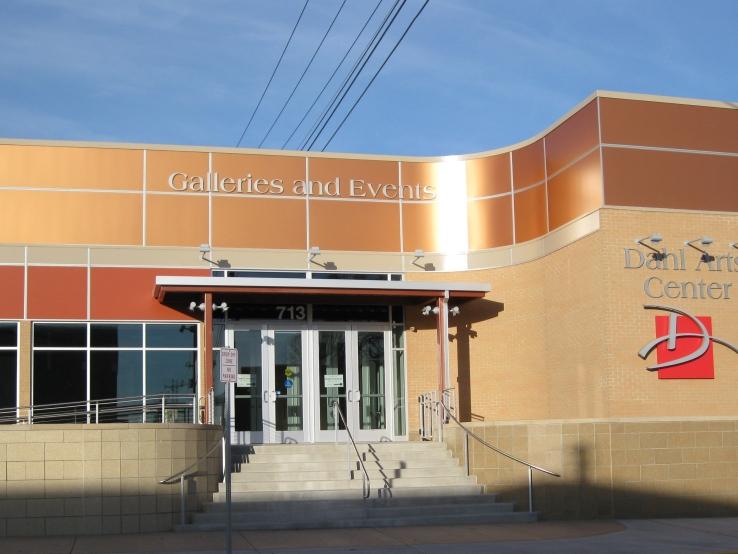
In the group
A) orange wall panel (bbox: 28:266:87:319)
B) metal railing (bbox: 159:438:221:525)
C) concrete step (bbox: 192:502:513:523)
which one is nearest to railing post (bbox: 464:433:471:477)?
concrete step (bbox: 192:502:513:523)

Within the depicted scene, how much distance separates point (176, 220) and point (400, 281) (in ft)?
17.6

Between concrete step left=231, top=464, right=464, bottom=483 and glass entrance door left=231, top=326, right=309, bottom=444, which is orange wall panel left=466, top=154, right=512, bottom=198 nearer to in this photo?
glass entrance door left=231, top=326, right=309, bottom=444

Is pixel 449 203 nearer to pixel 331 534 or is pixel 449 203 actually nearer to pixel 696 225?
pixel 696 225

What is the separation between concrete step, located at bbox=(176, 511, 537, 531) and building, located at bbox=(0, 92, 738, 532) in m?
1.18

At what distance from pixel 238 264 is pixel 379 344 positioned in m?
3.80

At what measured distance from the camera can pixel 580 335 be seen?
2277 cm

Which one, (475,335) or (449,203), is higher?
(449,203)

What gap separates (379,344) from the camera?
25312mm

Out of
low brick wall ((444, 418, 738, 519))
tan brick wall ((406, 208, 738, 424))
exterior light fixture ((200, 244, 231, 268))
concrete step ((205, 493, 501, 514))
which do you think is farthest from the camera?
exterior light fixture ((200, 244, 231, 268))

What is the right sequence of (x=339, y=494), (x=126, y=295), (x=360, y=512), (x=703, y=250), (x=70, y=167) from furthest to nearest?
(x=70, y=167) < (x=126, y=295) < (x=703, y=250) < (x=339, y=494) < (x=360, y=512)

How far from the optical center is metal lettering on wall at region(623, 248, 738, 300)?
2220cm

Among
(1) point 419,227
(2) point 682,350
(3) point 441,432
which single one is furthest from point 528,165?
(3) point 441,432

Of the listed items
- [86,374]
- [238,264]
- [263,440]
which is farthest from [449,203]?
[86,374]

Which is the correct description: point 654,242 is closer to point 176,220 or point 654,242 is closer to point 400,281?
point 400,281
